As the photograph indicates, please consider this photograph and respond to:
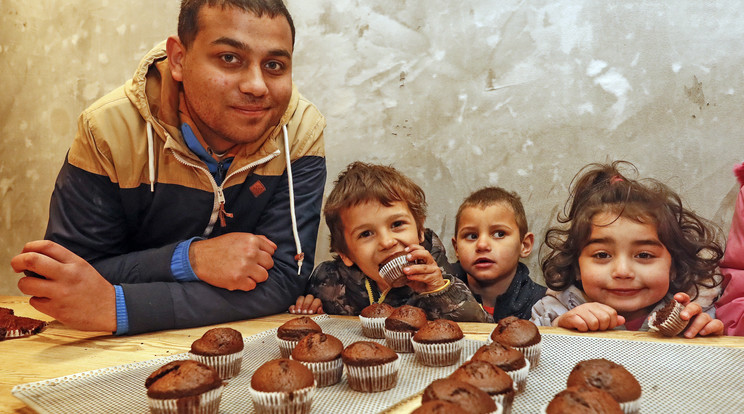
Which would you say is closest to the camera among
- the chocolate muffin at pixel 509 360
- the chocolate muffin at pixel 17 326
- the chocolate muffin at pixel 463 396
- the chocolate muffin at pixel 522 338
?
the chocolate muffin at pixel 463 396

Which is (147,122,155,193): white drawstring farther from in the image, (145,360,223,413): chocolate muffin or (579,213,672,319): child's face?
(579,213,672,319): child's face

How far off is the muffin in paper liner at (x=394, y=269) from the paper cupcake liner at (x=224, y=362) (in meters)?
0.89

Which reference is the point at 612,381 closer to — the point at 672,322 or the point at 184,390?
the point at 672,322

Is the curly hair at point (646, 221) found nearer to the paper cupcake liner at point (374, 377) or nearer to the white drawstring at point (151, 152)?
the paper cupcake liner at point (374, 377)

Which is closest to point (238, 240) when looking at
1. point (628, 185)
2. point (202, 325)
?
point (202, 325)

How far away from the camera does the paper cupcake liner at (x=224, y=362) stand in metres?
1.93

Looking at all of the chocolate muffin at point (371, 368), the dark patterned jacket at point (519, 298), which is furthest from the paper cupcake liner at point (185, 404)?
the dark patterned jacket at point (519, 298)

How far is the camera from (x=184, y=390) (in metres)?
1.56

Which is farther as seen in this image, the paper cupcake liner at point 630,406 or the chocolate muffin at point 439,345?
the chocolate muffin at point 439,345

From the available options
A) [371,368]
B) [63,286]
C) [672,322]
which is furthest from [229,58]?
[672,322]

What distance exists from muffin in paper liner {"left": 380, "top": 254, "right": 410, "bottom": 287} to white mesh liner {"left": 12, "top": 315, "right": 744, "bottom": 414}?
0.52 m

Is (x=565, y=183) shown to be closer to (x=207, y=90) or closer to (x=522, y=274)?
(x=522, y=274)

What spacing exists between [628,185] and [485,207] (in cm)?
76

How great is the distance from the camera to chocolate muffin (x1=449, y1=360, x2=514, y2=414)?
1.54m
